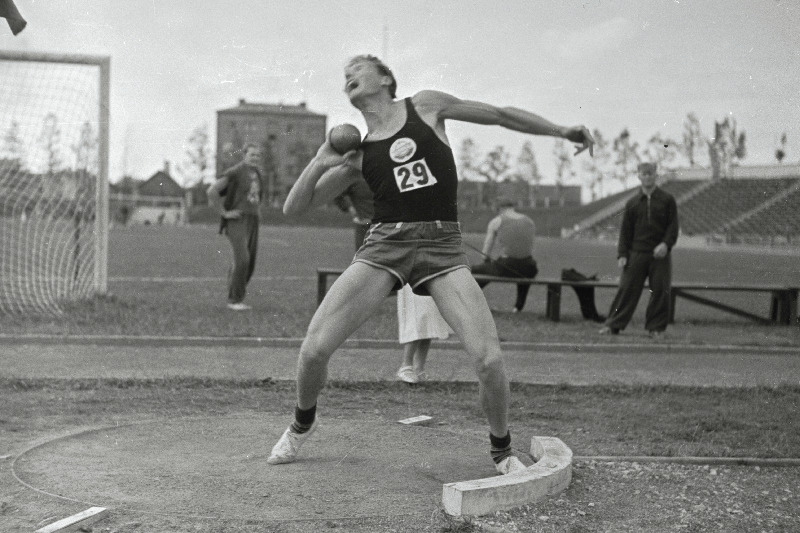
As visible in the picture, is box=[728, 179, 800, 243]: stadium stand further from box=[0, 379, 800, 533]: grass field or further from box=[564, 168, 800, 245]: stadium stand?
box=[0, 379, 800, 533]: grass field

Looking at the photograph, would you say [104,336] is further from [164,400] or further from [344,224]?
[344,224]

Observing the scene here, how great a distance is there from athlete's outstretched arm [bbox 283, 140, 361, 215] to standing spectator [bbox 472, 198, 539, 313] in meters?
7.84

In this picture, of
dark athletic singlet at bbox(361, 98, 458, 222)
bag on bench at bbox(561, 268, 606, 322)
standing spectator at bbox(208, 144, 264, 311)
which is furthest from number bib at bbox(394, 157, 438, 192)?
bag on bench at bbox(561, 268, 606, 322)

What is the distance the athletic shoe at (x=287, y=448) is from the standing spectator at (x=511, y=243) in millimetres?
7769

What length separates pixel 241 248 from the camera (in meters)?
12.0

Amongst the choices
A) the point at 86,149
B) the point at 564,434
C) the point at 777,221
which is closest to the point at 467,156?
the point at 564,434

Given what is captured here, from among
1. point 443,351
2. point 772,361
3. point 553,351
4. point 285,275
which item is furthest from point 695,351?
point 285,275

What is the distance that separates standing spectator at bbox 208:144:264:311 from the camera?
11914 mm

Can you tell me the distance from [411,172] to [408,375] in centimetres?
323

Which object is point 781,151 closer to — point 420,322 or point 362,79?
point 420,322

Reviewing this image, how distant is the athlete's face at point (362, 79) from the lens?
4.73 metres

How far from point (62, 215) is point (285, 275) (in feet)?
23.5

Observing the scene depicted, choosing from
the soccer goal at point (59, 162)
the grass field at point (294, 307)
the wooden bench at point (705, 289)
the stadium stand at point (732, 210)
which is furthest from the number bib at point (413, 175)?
the soccer goal at point (59, 162)

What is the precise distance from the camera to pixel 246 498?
4090 millimetres
